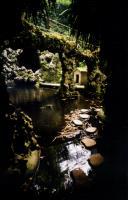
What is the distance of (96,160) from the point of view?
7316 millimetres

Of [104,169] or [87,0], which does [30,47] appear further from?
[104,169]

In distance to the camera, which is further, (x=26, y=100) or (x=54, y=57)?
(x=54, y=57)

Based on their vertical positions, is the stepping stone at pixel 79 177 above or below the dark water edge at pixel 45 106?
below

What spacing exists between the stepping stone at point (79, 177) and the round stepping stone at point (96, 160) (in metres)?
0.49

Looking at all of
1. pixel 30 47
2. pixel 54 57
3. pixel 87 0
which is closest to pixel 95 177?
pixel 87 0

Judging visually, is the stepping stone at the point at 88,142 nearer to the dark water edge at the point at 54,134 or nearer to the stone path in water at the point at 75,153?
the stone path in water at the point at 75,153

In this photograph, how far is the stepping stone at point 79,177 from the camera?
625cm

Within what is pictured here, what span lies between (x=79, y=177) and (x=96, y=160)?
983 millimetres

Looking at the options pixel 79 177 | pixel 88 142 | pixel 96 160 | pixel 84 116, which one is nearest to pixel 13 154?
pixel 79 177

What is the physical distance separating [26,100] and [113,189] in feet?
35.1

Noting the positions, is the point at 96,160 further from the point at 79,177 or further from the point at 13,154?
the point at 13,154

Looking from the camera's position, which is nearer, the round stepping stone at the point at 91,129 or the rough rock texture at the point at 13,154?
the rough rock texture at the point at 13,154

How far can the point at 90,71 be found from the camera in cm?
1586

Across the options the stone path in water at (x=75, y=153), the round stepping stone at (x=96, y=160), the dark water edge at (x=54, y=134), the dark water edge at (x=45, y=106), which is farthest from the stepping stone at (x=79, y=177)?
the dark water edge at (x=45, y=106)
